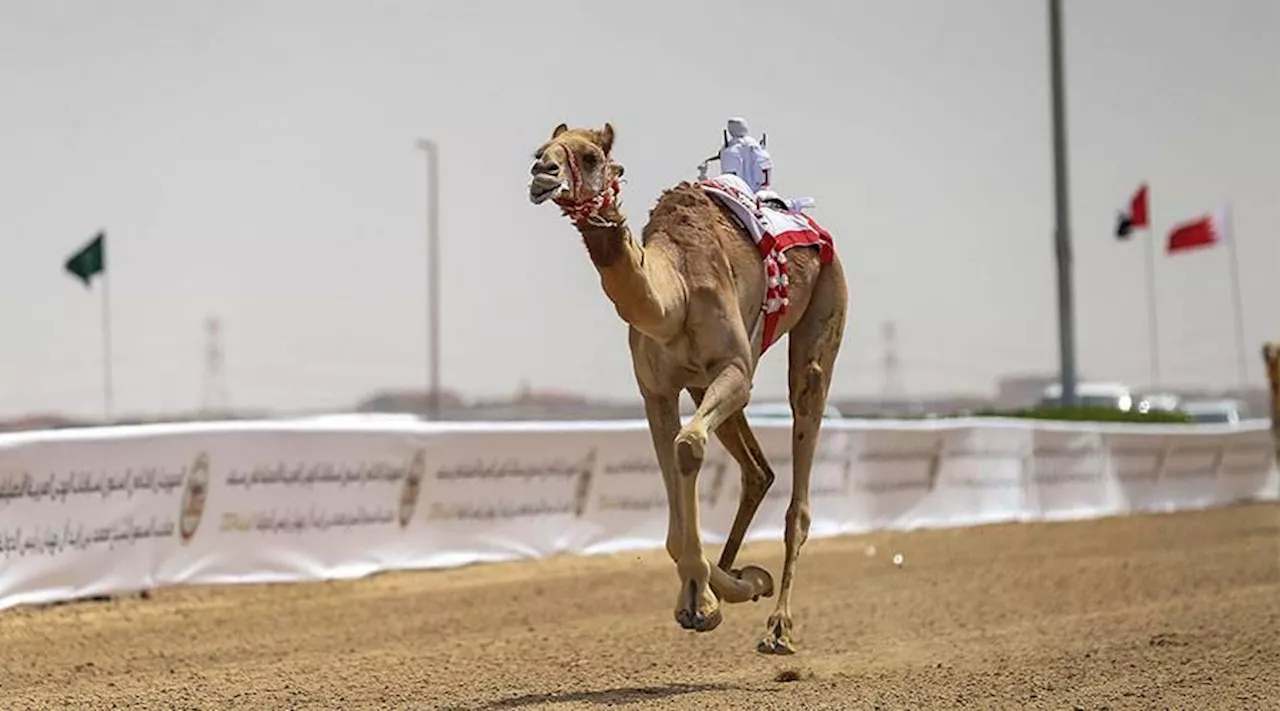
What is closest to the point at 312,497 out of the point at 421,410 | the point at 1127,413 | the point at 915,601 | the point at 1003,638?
the point at 915,601

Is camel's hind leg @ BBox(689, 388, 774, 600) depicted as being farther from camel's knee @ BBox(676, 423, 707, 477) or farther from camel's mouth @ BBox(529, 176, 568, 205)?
camel's mouth @ BBox(529, 176, 568, 205)

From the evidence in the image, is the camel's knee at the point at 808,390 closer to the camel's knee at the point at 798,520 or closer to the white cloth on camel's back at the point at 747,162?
the camel's knee at the point at 798,520

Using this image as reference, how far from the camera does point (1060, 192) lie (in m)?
29.3

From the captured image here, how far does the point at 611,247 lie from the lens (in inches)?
334

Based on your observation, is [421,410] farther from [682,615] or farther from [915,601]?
[682,615]

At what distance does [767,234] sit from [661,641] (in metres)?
3.51

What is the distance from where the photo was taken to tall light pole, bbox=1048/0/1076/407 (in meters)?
29.2

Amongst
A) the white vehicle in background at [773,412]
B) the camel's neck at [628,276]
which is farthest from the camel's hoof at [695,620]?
the white vehicle in background at [773,412]

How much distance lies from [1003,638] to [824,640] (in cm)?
121

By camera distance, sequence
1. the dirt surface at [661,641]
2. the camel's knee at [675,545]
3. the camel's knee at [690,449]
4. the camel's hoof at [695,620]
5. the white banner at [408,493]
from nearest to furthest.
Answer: the camel's knee at [690,449] → the camel's hoof at [695,620] → the camel's knee at [675,545] → the dirt surface at [661,641] → the white banner at [408,493]

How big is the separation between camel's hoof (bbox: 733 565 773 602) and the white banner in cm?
627

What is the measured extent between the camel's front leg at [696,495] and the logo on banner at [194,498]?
6.91 metres

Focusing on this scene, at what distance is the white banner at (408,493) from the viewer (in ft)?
45.8

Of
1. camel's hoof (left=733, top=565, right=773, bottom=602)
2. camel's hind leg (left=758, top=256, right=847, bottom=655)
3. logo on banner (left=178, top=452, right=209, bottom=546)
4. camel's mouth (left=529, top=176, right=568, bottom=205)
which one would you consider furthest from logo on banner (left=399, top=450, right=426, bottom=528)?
camel's mouth (left=529, top=176, right=568, bottom=205)
